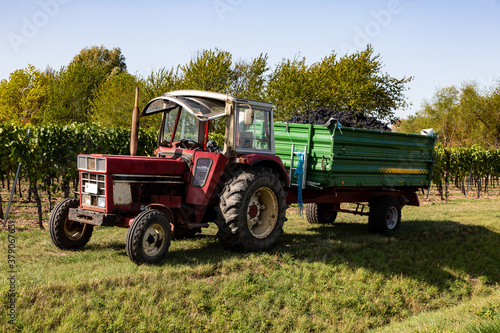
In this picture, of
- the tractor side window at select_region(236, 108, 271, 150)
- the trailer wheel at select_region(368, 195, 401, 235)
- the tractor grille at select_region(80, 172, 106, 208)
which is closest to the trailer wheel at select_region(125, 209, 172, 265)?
the tractor grille at select_region(80, 172, 106, 208)

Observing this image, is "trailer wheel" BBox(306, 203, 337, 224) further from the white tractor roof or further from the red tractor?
the white tractor roof

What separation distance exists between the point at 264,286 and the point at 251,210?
1333 mm

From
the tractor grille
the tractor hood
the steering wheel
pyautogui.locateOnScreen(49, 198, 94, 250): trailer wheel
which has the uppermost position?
the tractor hood

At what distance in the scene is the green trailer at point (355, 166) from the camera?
828 cm

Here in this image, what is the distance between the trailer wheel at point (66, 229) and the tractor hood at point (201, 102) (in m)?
2.11

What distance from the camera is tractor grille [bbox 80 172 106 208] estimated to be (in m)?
6.26

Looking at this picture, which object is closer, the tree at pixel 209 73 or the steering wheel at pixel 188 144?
the steering wheel at pixel 188 144

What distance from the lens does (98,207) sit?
6332 mm

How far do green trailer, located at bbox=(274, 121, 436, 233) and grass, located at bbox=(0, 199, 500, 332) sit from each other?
81 centimetres

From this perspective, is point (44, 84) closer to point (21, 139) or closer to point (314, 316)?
point (21, 139)

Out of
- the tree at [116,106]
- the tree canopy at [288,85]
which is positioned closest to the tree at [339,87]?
the tree canopy at [288,85]

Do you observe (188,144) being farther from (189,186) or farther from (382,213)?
(382,213)

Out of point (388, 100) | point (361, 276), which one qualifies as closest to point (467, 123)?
point (388, 100)

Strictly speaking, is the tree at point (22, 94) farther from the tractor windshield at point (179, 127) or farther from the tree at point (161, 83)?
the tractor windshield at point (179, 127)
